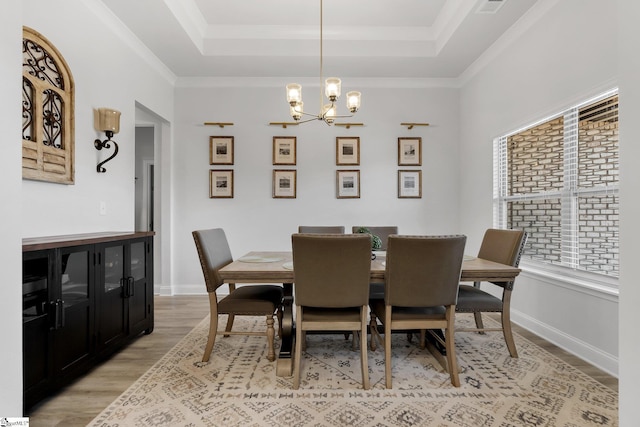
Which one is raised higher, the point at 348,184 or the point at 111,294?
the point at 348,184

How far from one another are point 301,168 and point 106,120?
2.28 meters

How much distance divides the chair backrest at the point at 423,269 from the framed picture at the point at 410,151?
2653 mm

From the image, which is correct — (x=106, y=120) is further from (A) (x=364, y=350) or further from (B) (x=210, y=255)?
(A) (x=364, y=350)

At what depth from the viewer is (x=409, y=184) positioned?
452cm

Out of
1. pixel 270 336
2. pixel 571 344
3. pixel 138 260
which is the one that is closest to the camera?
pixel 270 336

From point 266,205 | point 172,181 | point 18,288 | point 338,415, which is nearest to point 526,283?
point 338,415

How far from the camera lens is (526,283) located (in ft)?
10.5

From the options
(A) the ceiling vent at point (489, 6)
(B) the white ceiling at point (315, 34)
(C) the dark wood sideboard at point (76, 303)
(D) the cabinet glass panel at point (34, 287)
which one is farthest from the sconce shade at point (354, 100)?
(D) the cabinet glass panel at point (34, 287)

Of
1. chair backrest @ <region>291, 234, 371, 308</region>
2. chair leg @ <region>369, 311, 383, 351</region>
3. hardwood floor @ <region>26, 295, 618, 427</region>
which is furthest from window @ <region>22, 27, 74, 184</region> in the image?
chair leg @ <region>369, 311, 383, 351</region>

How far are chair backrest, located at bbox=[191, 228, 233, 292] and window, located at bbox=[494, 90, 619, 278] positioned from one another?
2720 mm

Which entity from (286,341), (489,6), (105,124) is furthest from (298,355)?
(489,6)

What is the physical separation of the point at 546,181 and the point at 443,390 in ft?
6.89

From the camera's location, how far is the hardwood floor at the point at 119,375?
179 centimetres

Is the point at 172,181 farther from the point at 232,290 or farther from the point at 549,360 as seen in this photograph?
the point at 549,360
